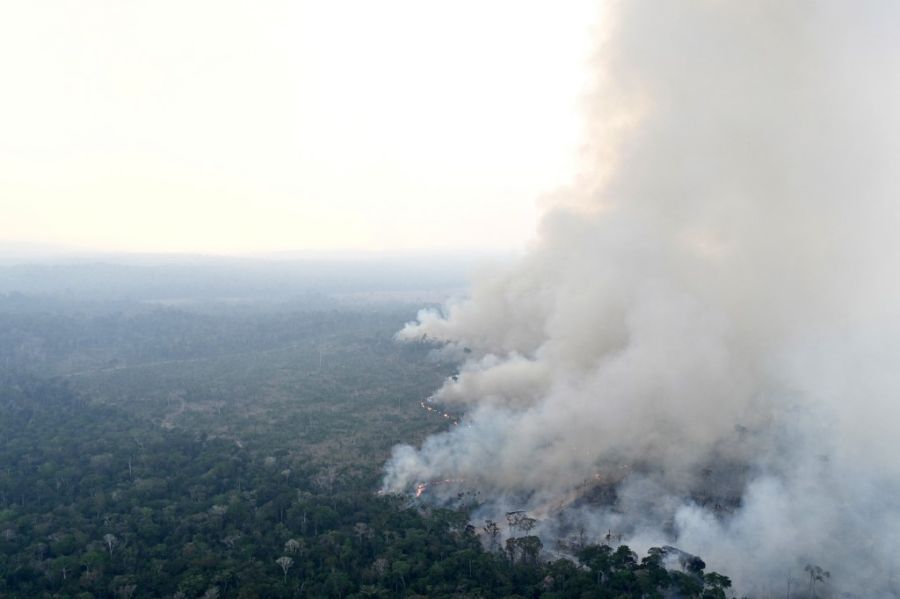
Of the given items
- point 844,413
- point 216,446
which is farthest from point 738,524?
point 216,446

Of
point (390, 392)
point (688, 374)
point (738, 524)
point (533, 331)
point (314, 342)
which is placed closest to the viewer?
point (738, 524)

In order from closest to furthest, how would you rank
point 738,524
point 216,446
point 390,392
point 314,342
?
1. point 738,524
2. point 216,446
3. point 390,392
4. point 314,342

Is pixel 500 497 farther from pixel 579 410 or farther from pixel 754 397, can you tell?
pixel 754 397

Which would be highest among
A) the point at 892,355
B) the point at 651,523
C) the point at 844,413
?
the point at 892,355

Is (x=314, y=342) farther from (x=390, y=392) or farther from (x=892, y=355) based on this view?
(x=892, y=355)

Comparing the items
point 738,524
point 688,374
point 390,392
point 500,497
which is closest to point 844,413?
point 688,374

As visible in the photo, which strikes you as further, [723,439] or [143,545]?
[723,439]

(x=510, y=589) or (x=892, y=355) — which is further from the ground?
(x=892, y=355)
